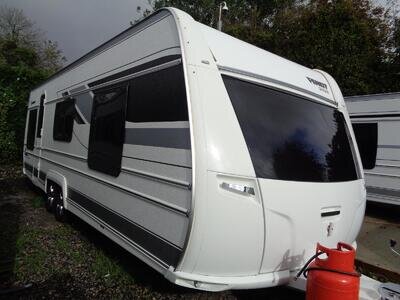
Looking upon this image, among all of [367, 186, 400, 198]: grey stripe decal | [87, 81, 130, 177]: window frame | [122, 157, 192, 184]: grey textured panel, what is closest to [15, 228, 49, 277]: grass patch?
[87, 81, 130, 177]: window frame

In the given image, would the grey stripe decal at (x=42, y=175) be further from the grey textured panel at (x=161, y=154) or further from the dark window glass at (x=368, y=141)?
the dark window glass at (x=368, y=141)

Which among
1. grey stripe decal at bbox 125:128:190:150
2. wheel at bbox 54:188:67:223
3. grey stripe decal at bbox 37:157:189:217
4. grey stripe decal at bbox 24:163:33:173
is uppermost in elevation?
grey stripe decal at bbox 125:128:190:150

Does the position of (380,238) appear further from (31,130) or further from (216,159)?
(31,130)

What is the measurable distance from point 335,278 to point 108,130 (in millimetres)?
2821

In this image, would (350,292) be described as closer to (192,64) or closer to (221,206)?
(221,206)

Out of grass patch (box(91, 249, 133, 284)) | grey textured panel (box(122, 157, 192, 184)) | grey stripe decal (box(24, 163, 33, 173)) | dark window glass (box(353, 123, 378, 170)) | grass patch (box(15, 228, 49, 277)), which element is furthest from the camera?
grey stripe decal (box(24, 163, 33, 173))

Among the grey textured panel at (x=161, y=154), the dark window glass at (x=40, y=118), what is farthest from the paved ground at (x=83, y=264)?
the dark window glass at (x=40, y=118)

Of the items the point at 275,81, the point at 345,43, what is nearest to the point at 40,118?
the point at 275,81

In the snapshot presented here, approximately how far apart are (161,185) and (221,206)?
0.66 metres

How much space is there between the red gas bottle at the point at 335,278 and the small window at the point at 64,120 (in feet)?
13.2

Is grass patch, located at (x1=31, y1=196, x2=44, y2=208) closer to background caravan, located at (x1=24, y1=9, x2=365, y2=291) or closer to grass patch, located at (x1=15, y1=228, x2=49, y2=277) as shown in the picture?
grass patch, located at (x1=15, y1=228, x2=49, y2=277)

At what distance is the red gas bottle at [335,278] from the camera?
9.09 feet

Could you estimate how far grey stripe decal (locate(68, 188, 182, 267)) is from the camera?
313 centimetres

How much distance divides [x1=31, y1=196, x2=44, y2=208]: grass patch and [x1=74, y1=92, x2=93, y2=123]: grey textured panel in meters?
3.32
